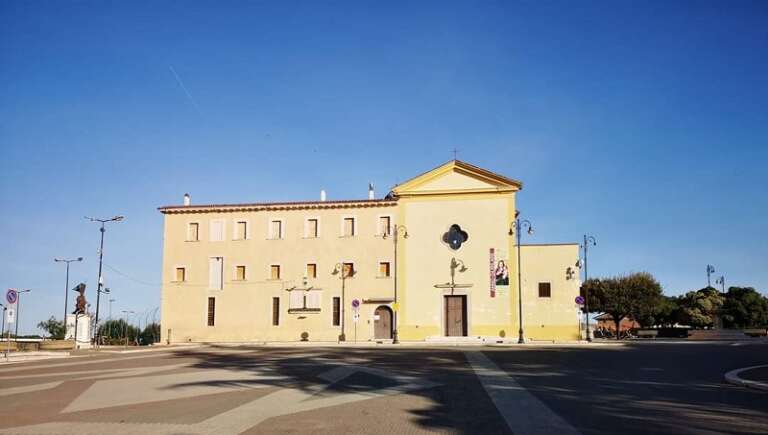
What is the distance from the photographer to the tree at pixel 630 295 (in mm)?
72438

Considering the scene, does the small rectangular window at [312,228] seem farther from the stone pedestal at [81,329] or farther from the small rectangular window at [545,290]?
the small rectangular window at [545,290]

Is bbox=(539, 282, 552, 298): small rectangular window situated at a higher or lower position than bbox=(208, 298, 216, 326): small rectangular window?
higher

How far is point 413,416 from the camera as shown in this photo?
34.7 feet

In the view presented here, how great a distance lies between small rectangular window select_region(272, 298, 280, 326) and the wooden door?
12945 mm

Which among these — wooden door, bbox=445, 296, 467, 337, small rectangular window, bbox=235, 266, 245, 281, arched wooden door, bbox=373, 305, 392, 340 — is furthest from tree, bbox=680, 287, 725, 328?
small rectangular window, bbox=235, 266, 245, 281

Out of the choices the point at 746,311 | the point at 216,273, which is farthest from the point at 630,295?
the point at 216,273

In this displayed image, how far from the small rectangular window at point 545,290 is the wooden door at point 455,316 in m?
5.57

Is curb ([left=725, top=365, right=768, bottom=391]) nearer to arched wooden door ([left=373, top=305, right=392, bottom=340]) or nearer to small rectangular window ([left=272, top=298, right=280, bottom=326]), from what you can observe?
arched wooden door ([left=373, top=305, right=392, bottom=340])

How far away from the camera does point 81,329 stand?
4194cm

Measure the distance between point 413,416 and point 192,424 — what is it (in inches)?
133

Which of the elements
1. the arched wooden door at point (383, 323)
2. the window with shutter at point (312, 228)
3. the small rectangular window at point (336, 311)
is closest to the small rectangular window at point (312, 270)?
the window with shutter at point (312, 228)

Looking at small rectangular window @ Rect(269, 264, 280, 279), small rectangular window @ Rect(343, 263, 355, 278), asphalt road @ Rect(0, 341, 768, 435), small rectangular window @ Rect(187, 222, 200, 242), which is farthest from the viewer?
small rectangular window @ Rect(187, 222, 200, 242)

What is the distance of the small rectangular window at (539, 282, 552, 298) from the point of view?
49.2 metres

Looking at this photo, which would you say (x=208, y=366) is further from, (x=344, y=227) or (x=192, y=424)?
(x=344, y=227)
